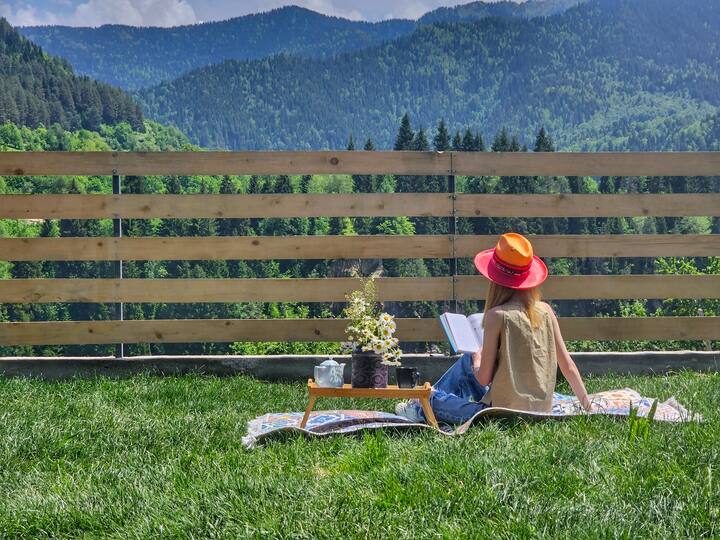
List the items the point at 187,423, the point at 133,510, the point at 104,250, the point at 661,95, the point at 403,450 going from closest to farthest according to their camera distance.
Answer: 1. the point at 133,510
2. the point at 403,450
3. the point at 187,423
4. the point at 104,250
5. the point at 661,95

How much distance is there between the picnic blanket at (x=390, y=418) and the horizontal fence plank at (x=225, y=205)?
2.17 meters

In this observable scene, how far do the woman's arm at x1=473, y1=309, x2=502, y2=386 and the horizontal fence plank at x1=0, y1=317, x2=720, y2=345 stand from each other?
2149 mm

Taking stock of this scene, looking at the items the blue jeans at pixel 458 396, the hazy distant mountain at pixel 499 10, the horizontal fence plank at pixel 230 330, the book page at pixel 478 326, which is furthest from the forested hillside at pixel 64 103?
the hazy distant mountain at pixel 499 10

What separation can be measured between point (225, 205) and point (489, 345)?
110 inches

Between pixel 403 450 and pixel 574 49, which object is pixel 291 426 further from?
pixel 574 49

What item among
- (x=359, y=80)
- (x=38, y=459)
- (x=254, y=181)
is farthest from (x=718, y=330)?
(x=359, y=80)

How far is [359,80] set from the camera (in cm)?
12356

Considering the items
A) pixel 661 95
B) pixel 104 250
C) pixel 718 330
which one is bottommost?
pixel 718 330

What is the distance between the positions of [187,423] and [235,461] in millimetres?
944

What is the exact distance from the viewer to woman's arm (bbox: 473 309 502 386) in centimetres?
373

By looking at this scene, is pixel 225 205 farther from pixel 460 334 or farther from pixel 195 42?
pixel 195 42

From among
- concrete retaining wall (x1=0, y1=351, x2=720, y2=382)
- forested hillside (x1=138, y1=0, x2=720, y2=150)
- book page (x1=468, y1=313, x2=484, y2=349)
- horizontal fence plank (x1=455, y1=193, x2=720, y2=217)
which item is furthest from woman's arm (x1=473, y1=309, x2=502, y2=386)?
forested hillside (x1=138, y1=0, x2=720, y2=150)

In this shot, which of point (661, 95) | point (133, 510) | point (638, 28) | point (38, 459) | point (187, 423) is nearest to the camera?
point (133, 510)

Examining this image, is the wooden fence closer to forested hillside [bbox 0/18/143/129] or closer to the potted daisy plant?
the potted daisy plant
